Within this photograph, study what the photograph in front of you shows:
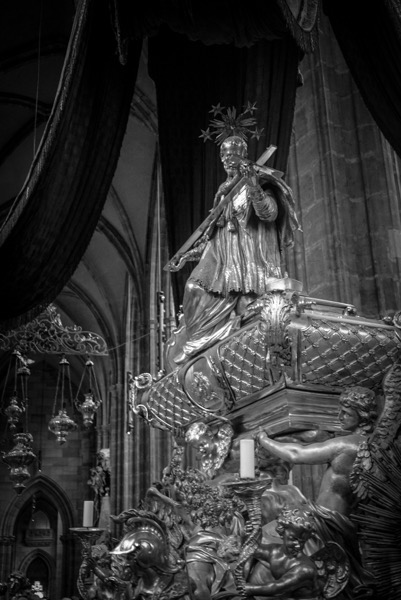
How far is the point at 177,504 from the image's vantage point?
4.97 metres

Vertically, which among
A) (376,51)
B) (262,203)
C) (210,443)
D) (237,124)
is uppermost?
(376,51)

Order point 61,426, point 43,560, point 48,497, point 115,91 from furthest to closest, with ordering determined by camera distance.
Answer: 1. point 43,560
2. point 48,497
3. point 61,426
4. point 115,91

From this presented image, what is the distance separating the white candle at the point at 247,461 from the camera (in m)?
3.95

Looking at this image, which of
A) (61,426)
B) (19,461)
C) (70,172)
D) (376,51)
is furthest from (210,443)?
(61,426)

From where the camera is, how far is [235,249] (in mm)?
5750

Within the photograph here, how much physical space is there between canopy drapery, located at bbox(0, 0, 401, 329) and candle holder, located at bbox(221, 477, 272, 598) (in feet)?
9.12

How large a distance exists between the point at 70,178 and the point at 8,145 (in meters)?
10.3

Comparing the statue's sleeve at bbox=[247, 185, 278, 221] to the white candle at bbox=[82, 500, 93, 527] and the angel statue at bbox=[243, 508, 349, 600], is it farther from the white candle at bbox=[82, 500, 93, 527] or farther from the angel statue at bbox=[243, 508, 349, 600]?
the angel statue at bbox=[243, 508, 349, 600]

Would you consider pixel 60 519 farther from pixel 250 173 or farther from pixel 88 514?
pixel 250 173

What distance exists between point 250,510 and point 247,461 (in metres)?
0.23

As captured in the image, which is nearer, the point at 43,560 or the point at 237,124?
the point at 237,124

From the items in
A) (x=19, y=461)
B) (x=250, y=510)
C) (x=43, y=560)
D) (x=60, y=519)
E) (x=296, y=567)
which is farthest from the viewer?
(x=43, y=560)

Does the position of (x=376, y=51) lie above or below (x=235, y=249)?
above

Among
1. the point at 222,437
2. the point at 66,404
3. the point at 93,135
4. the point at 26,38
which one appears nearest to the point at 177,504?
the point at 222,437
